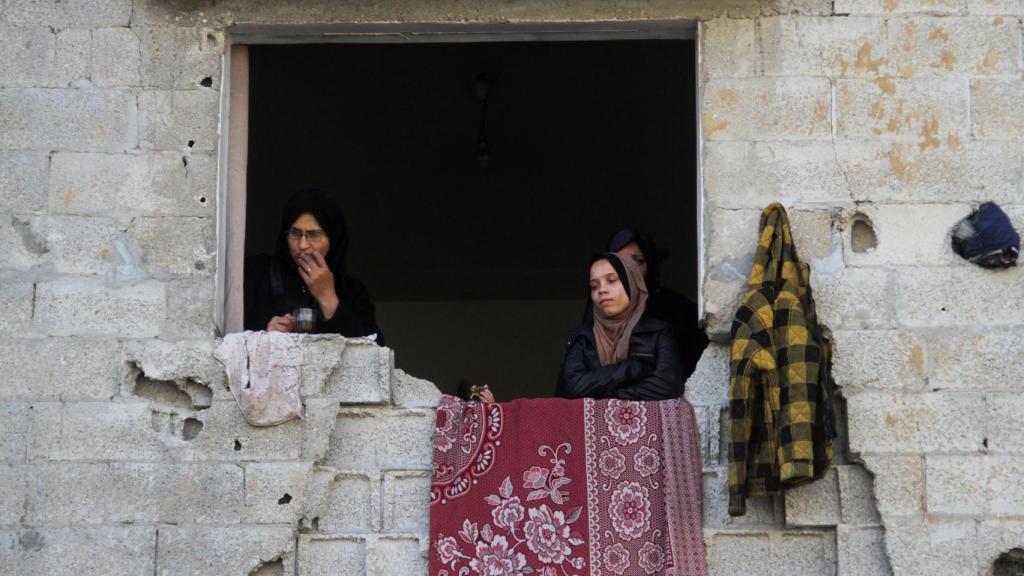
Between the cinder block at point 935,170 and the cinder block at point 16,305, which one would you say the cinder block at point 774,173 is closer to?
the cinder block at point 935,170

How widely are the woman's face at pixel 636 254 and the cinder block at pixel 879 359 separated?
1.23 meters

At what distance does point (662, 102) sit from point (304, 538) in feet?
14.0

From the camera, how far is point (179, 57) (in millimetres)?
6703

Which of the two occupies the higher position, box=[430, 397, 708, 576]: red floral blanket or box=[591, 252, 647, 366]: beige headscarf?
box=[591, 252, 647, 366]: beige headscarf

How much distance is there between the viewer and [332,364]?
20.9 feet

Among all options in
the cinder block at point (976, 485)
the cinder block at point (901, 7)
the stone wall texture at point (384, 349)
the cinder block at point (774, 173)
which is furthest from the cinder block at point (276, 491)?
the cinder block at point (901, 7)

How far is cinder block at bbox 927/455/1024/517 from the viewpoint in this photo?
6.13 m

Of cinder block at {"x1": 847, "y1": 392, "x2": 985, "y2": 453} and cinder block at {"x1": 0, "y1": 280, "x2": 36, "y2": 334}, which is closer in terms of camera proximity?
cinder block at {"x1": 847, "y1": 392, "x2": 985, "y2": 453}

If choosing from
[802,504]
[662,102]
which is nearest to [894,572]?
[802,504]

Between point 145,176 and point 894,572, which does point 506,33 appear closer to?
point 145,176

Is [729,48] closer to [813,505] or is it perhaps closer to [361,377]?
[813,505]

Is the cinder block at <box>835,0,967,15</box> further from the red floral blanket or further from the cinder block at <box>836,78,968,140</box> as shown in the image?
the red floral blanket

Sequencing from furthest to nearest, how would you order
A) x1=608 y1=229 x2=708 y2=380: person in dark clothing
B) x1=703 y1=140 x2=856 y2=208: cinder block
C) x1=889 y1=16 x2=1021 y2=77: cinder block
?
x1=608 y1=229 x2=708 y2=380: person in dark clothing, x1=889 y1=16 x2=1021 y2=77: cinder block, x1=703 y1=140 x2=856 y2=208: cinder block

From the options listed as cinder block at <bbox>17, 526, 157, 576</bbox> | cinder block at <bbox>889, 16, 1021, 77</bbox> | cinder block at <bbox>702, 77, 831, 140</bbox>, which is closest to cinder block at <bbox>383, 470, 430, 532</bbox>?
cinder block at <bbox>17, 526, 157, 576</bbox>
